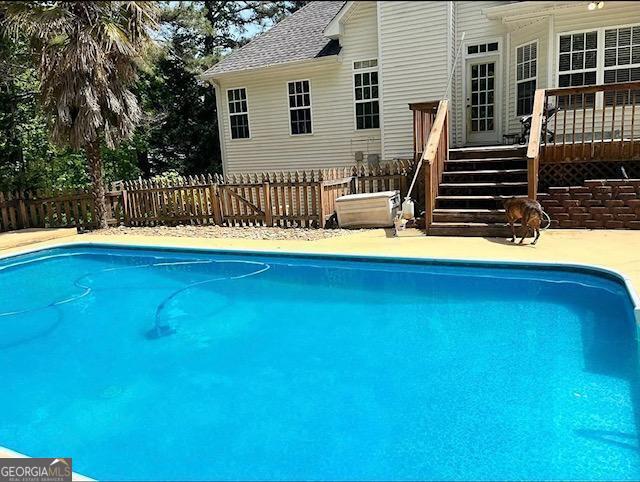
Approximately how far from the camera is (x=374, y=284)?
24.3ft

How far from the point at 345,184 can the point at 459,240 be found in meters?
3.38

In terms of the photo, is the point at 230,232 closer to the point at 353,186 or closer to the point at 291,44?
the point at 353,186

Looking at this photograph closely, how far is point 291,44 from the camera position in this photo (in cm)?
1545

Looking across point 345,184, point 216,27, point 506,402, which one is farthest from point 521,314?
point 216,27

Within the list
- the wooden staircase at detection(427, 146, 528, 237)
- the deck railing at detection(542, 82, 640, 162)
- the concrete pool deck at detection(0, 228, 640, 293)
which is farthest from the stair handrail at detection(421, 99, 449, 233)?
the deck railing at detection(542, 82, 640, 162)

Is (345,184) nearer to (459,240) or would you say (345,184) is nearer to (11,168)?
(459,240)

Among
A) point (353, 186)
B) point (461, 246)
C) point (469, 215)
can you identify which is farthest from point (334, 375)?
point (353, 186)

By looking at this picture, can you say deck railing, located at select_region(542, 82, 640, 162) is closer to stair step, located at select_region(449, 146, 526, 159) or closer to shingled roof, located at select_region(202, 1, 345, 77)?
stair step, located at select_region(449, 146, 526, 159)

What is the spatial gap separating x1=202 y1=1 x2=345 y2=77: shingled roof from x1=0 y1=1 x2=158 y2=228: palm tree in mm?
4011

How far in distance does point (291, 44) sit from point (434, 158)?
327 inches

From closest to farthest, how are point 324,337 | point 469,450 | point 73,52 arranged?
point 469,450, point 324,337, point 73,52

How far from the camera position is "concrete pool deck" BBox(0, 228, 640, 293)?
→ 22.7 ft

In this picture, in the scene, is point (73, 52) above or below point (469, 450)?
above

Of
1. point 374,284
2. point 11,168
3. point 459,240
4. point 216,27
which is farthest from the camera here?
point 216,27
